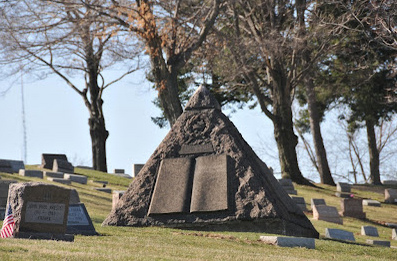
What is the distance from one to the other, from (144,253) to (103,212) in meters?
8.77

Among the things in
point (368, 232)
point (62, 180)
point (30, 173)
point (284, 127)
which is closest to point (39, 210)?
point (368, 232)

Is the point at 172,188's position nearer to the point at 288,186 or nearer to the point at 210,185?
the point at 210,185

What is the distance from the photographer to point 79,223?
472 inches

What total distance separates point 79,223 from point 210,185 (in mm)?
3203

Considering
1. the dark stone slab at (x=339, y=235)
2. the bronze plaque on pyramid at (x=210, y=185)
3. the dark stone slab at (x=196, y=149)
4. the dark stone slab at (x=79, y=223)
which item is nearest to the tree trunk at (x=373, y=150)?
the dark stone slab at (x=339, y=235)

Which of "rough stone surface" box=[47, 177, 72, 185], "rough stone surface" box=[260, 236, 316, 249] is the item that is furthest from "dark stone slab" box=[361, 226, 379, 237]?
"rough stone surface" box=[47, 177, 72, 185]

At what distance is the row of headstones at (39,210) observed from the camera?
10000mm

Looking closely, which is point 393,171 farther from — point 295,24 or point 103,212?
point 103,212

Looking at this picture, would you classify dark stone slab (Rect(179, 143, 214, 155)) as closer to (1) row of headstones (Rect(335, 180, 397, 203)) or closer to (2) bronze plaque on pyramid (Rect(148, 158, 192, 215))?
(2) bronze plaque on pyramid (Rect(148, 158, 192, 215))

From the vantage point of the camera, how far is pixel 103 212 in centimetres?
1773

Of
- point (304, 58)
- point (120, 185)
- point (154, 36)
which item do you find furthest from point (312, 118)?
point (154, 36)

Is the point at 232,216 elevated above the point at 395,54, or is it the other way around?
the point at 395,54

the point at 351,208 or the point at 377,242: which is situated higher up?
the point at 351,208

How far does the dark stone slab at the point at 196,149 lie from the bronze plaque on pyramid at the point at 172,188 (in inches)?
7.6
